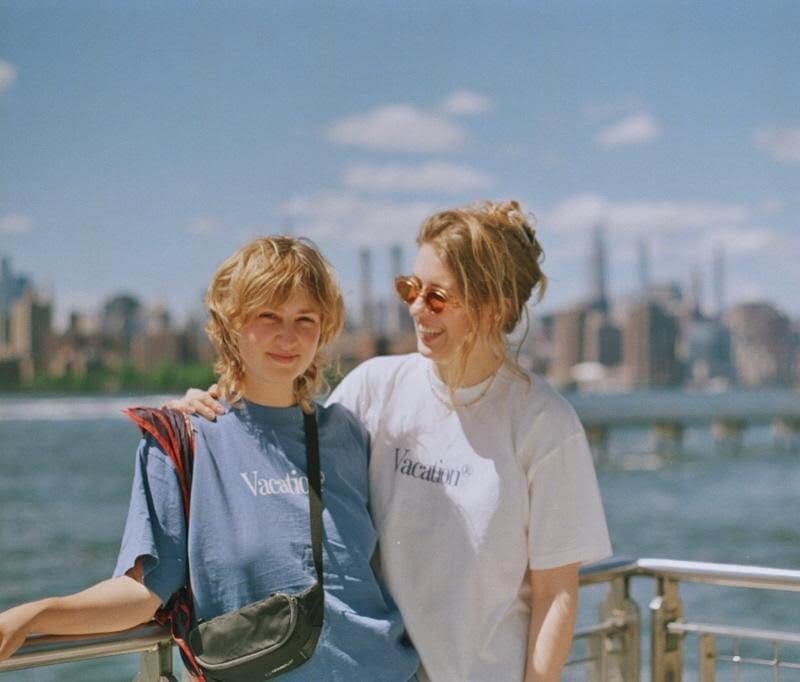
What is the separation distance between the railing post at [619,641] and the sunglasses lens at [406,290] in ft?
3.69

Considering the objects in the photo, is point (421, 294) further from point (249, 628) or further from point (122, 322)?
point (122, 322)

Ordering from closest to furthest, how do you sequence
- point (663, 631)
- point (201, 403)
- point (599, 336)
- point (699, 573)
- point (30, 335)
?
1. point (201, 403)
2. point (699, 573)
3. point (663, 631)
4. point (30, 335)
5. point (599, 336)

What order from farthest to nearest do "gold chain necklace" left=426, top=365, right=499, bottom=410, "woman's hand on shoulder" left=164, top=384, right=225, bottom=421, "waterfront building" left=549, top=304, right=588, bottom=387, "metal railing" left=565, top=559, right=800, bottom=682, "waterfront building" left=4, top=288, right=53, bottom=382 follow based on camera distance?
"waterfront building" left=549, top=304, right=588, bottom=387, "waterfront building" left=4, top=288, right=53, bottom=382, "metal railing" left=565, top=559, right=800, bottom=682, "gold chain necklace" left=426, top=365, right=499, bottom=410, "woman's hand on shoulder" left=164, top=384, right=225, bottom=421

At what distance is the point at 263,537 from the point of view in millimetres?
1974

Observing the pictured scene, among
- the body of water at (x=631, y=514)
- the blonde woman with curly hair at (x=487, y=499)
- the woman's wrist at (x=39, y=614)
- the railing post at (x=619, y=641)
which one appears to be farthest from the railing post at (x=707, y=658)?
the body of water at (x=631, y=514)

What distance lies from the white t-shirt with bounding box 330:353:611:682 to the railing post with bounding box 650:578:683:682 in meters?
0.88

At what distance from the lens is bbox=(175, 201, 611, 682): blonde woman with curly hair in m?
2.11

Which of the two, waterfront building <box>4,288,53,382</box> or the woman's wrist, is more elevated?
the woman's wrist

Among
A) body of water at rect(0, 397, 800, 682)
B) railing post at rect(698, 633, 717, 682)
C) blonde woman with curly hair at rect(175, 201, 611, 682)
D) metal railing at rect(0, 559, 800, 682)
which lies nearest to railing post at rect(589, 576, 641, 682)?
metal railing at rect(0, 559, 800, 682)

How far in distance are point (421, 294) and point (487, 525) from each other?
1.44ft

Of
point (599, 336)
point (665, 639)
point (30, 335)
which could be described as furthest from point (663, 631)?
point (599, 336)

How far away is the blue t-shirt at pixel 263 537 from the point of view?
1.96 meters

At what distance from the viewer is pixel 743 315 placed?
94.2 meters

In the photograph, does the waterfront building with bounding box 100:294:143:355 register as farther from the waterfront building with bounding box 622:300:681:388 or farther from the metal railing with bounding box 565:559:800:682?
the metal railing with bounding box 565:559:800:682
